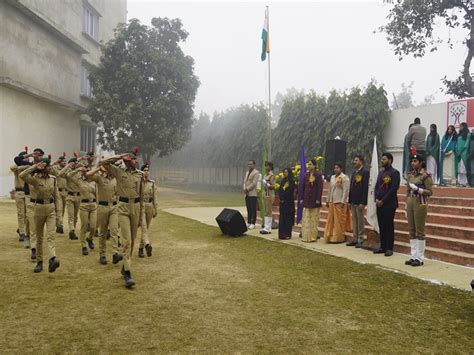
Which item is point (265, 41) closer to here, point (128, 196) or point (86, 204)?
point (86, 204)

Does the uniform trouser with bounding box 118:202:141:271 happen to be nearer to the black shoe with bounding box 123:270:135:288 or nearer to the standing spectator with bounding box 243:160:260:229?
the black shoe with bounding box 123:270:135:288

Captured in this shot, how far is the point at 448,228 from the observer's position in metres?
8.76

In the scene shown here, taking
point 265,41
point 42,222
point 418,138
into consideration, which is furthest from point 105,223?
point 418,138

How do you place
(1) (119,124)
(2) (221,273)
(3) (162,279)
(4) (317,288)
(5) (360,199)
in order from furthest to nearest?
(1) (119,124) → (5) (360,199) → (2) (221,273) → (3) (162,279) → (4) (317,288)

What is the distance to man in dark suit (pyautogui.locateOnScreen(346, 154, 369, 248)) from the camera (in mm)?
9297

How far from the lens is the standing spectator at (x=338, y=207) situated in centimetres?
1006

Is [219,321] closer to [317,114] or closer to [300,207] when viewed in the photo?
[300,207]

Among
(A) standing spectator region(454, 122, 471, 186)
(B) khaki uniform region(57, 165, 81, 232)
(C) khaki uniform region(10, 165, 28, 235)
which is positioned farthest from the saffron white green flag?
(C) khaki uniform region(10, 165, 28, 235)

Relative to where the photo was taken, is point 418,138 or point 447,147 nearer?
point 418,138

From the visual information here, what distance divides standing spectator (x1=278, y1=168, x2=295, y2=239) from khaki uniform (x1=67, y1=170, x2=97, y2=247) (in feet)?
15.0

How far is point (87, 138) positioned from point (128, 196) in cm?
2507

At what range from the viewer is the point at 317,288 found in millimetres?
6336

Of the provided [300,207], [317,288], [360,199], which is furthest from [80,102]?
[317,288]

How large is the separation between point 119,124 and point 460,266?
21090 mm
